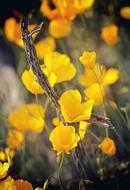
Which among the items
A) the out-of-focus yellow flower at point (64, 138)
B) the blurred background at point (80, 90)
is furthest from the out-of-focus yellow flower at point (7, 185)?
the blurred background at point (80, 90)

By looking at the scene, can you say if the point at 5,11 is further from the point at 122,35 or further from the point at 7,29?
the point at 122,35

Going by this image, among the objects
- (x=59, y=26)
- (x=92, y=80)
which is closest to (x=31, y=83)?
(x=92, y=80)

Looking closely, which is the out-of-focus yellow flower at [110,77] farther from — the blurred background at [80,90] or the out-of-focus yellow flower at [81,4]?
the out-of-focus yellow flower at [81,4]

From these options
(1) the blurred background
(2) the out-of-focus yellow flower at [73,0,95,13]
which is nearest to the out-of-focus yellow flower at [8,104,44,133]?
(1) the blurred background

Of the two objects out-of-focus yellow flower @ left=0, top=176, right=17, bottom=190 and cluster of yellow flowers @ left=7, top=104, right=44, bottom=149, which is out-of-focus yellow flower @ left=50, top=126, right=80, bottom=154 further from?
cluster of yellow flowers @ left=7, top=104, right=44, bottom=149

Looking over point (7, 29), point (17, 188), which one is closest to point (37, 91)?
→ point (17, 188)

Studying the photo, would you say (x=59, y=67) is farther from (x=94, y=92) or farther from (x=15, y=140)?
(x=15, y=140)
